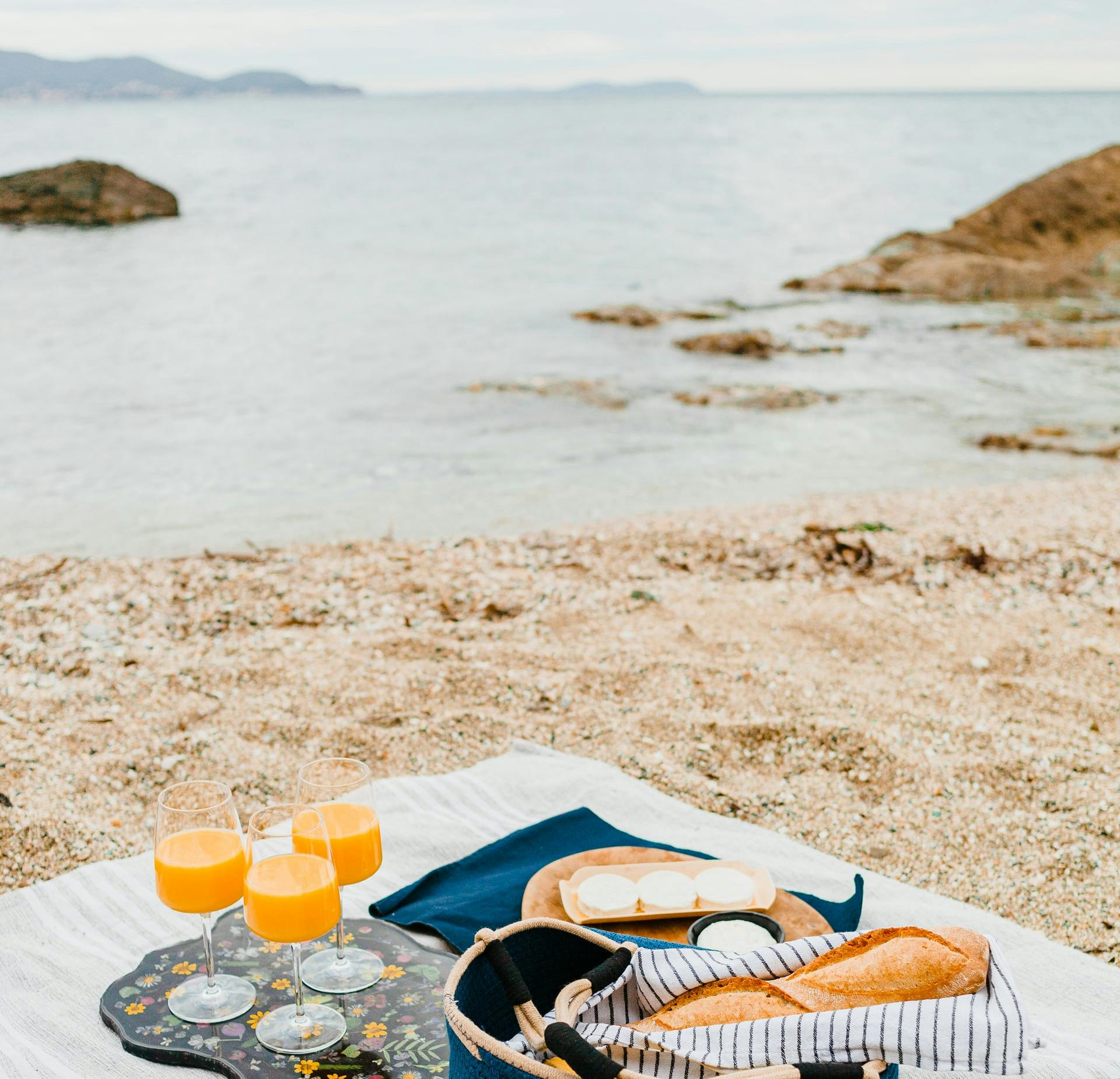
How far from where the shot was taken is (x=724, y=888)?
253cm

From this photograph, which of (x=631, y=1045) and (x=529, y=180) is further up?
(x=529, y=180)

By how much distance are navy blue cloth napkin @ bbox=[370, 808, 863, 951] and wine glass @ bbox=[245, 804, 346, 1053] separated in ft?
2.38

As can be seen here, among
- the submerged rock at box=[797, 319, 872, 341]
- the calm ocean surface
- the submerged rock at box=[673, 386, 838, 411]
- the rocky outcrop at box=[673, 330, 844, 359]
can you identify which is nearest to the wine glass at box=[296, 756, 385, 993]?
the calm ocean surface

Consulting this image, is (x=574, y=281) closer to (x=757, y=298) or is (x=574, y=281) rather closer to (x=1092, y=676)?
(x=757, y=298)

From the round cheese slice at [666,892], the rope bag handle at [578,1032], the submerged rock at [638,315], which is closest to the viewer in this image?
the rope bag handle at [578,1032]

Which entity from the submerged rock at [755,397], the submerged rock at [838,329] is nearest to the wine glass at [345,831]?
the submerged rock at [755,397]

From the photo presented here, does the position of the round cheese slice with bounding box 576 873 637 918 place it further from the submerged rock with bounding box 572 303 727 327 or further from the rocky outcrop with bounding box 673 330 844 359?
the submerged rock with bounding box 572 303 727 327

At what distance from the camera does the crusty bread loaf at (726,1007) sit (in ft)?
5.85

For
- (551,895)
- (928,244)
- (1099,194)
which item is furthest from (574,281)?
(551,895)

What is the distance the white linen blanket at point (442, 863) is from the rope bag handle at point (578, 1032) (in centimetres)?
83

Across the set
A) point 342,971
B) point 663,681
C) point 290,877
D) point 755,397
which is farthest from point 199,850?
point 755,397

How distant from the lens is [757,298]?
74.8 feet

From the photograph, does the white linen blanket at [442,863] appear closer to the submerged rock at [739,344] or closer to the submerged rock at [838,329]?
the submerged rock at [739,344]

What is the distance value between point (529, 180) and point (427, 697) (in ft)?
173
